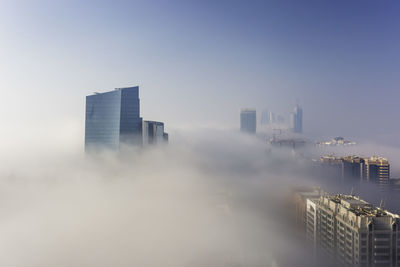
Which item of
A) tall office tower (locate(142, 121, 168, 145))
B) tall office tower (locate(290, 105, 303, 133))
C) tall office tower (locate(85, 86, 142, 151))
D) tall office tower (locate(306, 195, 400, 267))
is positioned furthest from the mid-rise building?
tall office tower (locate(85, 86, 142, 151))

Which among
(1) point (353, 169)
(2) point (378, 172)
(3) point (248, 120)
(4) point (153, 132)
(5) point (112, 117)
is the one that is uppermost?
(3) point (248, 120)

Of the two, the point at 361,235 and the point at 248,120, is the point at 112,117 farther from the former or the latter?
the point at 248,120

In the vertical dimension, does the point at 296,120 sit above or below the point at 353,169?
above

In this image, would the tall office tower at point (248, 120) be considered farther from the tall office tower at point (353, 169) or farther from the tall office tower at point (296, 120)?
the tall office tower at point (353, 169)

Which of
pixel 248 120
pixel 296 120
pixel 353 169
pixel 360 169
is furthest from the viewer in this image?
pixel 248 120

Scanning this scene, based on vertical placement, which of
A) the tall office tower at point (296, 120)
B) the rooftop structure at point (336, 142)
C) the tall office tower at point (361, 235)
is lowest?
the tall office tower at point (361, 235)

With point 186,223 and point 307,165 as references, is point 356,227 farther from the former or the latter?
point 307,165

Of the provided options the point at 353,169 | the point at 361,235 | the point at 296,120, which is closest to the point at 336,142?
the point at 296,120

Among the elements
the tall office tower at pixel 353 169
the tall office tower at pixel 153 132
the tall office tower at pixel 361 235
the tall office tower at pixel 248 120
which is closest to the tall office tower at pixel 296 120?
the tall office tower at pixel 248 120
